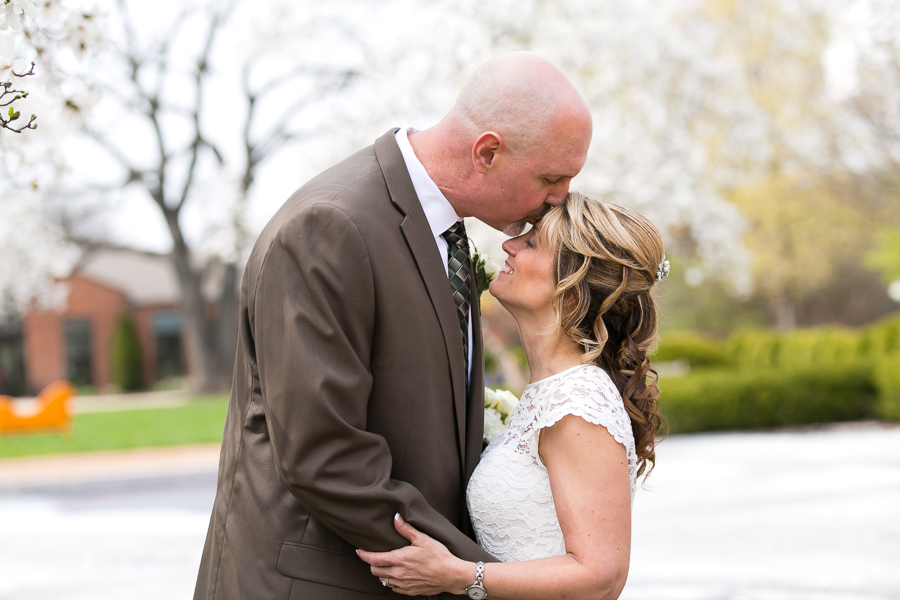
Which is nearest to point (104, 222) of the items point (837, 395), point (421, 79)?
point (421, 79)

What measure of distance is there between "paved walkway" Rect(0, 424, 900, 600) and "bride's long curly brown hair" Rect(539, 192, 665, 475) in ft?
12.9

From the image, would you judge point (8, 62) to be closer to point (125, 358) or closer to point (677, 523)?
point (677, 523)

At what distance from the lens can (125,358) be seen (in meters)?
37.5

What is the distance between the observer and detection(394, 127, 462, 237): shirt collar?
218 centimetres

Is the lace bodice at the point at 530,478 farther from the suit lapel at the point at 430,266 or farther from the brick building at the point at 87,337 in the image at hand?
the brick building at the point at 87,337

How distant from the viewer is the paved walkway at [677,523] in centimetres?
638

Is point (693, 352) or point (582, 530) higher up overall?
point (693, 352)

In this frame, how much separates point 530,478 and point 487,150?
90 centimetres

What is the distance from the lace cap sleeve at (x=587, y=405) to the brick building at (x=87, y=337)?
123 ft

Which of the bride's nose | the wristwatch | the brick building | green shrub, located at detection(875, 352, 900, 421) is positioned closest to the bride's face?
the bride's nose

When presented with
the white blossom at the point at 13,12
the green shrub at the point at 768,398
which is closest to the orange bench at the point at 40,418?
the green shrub at the point at 768,398

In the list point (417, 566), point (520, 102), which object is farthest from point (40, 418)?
point (520, 102)

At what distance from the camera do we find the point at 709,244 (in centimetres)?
1877

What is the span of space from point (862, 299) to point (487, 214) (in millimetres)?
42210
